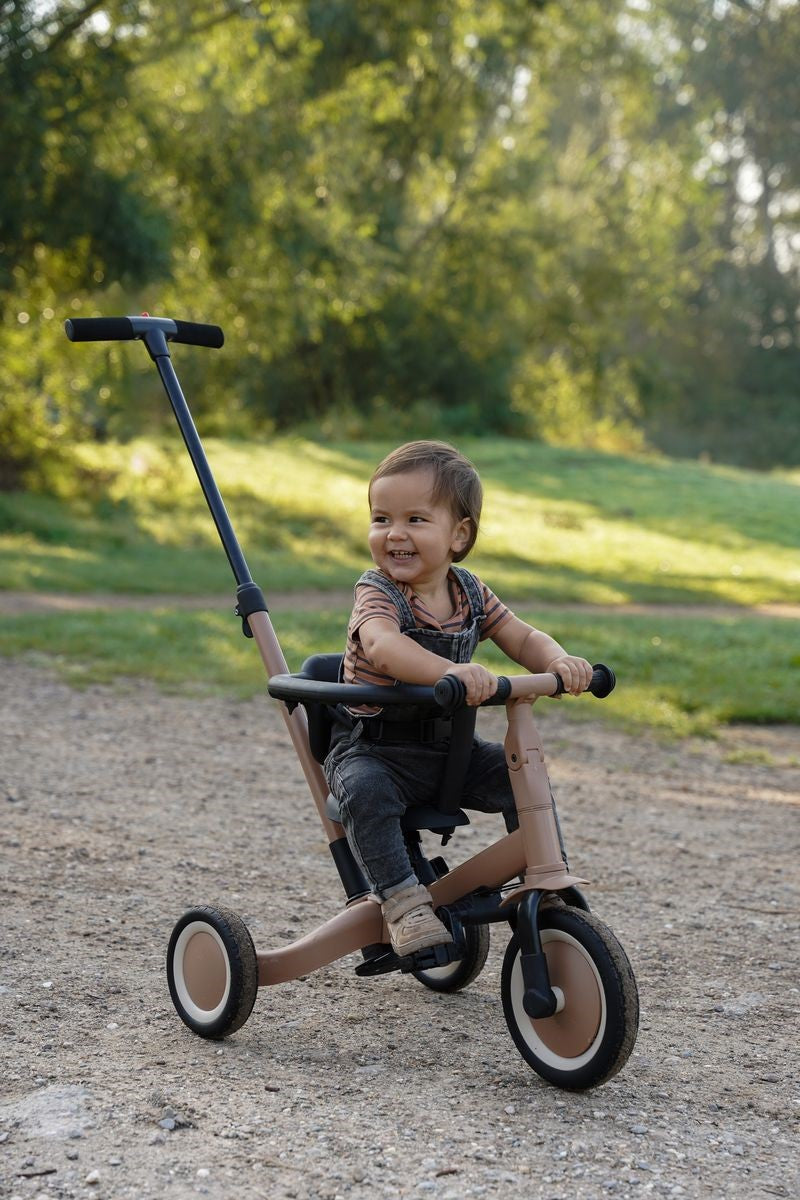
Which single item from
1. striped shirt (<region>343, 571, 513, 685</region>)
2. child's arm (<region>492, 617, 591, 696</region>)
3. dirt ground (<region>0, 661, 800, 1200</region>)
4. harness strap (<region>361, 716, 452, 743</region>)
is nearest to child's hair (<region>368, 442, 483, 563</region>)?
striped shirt (<region>343, 571, 513, 685</region>)

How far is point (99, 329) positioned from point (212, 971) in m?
1.74

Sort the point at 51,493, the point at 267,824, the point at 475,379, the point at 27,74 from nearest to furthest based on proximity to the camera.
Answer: the point at 267,824, the point at 27,74, the point at 51,493, the point at 475,379

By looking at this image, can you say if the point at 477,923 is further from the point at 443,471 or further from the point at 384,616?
the point at 443,471

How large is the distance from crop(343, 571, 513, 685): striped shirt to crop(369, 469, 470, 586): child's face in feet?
0.21

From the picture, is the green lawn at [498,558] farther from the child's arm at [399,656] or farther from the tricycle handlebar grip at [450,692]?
the tricycle handlebar grip at [450,692]

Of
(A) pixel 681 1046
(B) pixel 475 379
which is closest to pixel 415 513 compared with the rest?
(A) pixel 681 1046

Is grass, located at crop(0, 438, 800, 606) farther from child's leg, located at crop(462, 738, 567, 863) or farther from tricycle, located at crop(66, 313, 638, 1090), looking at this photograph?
child's leg, located at crop(462, 738, 567, 863)

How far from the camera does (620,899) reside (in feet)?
15.7

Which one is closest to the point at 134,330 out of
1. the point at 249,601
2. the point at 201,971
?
the point at 249,601

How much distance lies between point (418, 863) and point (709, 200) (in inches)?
1115

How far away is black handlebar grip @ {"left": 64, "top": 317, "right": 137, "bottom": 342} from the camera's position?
379 centimetres

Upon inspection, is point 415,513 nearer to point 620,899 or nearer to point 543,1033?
point 543,1033

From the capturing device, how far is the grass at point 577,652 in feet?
27.2

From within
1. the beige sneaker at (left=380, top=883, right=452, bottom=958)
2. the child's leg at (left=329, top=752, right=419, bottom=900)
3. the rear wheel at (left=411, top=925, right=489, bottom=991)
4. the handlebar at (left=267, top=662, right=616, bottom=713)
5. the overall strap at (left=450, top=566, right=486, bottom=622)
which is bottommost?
the rear wheel at (left=411, top=925, right=489, bottom=991)
